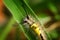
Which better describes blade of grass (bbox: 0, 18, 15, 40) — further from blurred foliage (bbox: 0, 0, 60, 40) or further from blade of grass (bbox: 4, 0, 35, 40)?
blade of grass (bbox: 4, 0, 35, 40)

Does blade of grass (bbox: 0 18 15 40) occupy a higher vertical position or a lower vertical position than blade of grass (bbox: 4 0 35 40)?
higher

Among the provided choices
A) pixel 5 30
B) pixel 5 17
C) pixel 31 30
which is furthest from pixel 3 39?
pixel 5 17

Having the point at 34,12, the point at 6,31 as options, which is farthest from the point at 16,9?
the point at 6,31

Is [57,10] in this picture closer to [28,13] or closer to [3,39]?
[3,39]

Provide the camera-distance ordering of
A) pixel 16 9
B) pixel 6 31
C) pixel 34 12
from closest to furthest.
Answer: pixel 16 9 < pixel 34 12 < pixel 6 31

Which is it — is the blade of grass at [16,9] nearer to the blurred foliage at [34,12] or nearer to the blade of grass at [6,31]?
the blurred foliage at [34,12]

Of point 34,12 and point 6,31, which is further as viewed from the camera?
point 6,31

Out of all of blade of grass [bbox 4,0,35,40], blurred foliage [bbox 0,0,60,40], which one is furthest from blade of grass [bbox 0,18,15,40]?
blade of grass [bbox 4,0,35,40]

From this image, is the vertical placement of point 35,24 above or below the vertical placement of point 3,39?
below

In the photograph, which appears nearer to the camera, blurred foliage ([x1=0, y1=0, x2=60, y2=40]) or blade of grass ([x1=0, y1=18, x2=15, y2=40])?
blurred foliage ([x1=0, y1=0, x2=60, y2=40])

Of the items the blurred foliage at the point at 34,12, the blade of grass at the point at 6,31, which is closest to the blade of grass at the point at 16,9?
the blurred foliage at the point at 34,12

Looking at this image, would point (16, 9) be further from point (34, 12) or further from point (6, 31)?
point (6, 31)
